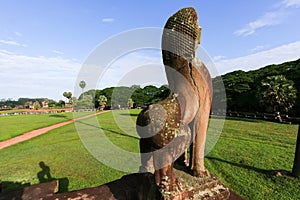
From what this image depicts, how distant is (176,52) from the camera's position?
5.63ft

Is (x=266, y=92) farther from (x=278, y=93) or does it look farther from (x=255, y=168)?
(x=255, y=168)

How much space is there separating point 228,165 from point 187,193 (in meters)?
5.93

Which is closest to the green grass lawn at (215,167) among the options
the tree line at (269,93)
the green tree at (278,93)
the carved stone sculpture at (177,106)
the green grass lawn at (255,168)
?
the green grass lawn at (255,168)

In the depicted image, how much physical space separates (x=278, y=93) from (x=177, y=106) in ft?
80.5

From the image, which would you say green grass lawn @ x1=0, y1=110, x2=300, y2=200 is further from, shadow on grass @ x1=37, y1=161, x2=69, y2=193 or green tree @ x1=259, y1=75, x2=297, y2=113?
green tree @ x1=259, y1=75, x2=297, y2=113

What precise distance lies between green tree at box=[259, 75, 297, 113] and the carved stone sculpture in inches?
932

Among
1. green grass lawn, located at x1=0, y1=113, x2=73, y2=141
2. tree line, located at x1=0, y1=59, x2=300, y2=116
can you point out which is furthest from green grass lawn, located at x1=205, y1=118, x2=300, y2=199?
green grass lawn, located at x1=0, y1=113, x2=73, y2=141

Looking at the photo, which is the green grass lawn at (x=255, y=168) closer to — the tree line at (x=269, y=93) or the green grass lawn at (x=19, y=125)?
the tree line at (x=269, y=93)

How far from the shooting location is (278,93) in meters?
21.6

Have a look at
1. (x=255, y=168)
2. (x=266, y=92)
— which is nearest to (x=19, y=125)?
(x=255, y=168)

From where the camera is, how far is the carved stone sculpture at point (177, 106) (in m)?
1.51

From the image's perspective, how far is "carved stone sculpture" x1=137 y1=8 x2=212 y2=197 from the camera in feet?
4.95

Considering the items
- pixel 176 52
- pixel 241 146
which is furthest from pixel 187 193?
pixel 241 146

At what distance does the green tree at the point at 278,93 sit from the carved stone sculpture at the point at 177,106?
A: 23.7 m
